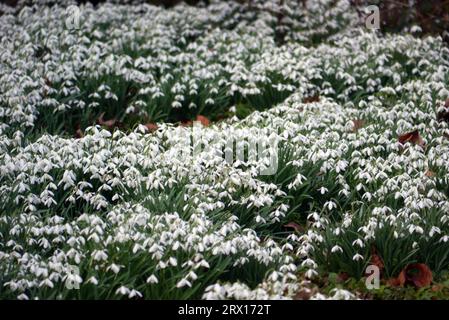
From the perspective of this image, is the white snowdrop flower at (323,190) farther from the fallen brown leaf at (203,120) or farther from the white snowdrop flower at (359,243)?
the fallen brown leaf at (203,120)

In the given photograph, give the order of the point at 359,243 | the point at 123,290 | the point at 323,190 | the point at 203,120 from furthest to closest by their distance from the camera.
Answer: the point at 203,120 < the point at 323,190 < the point at 359,243 < the point at 123,290

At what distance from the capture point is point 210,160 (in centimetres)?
504

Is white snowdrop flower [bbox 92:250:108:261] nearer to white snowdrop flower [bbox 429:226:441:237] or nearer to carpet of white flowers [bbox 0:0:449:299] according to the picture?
carpet of white flowers [bbox 0:0:449:299]

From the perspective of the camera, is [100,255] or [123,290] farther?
[100,255]

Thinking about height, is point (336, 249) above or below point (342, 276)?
above

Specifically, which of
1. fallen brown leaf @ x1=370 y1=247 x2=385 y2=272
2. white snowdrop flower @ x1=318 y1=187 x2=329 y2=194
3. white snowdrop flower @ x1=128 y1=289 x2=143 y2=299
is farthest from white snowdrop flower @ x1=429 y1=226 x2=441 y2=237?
white snowdrop flower @ x1=128 y1=289 x2=143 y2=299

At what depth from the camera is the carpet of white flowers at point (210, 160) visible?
404 centimetres

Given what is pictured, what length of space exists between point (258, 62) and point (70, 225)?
3.64 metres

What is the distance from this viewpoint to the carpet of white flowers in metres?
4.04

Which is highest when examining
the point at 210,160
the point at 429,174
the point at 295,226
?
the point at 210,160

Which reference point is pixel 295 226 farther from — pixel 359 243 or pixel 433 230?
pixel 433 230

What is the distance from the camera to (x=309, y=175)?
5.16 m

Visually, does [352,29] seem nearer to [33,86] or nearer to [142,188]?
[33,86]

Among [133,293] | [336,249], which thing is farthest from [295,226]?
[133,293]
